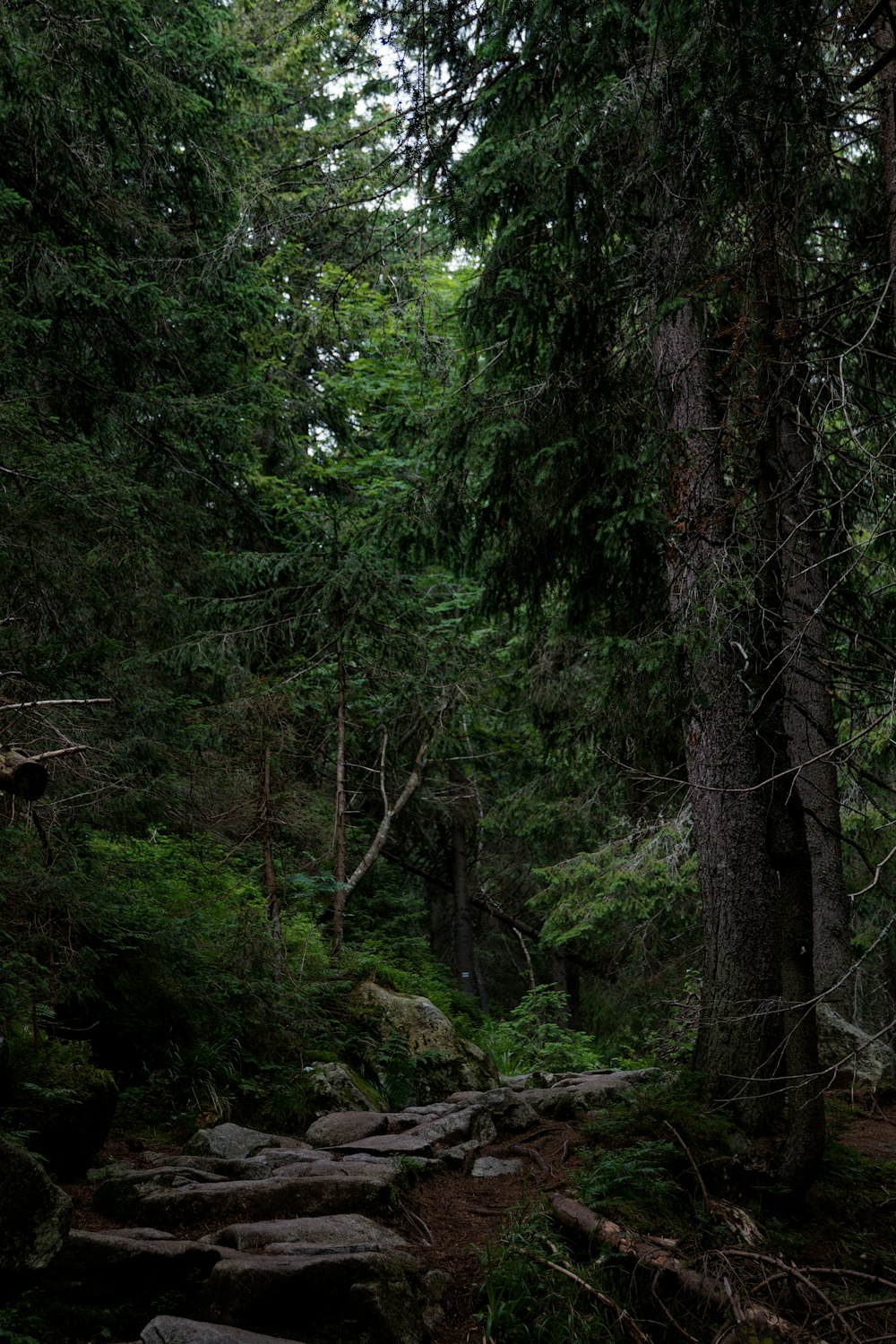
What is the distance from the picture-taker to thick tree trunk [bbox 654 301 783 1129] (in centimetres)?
581

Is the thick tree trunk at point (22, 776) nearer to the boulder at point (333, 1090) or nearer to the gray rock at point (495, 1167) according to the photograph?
the gray rock at point (495, 1167)

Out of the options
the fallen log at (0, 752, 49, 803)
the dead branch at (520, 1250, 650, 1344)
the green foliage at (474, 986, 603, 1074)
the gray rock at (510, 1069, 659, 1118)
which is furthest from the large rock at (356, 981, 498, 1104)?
the fallen log at (0, 752, 49, 803)

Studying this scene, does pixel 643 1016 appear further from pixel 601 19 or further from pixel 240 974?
pixel 601 19

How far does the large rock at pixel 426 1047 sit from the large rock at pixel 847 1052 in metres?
3.12

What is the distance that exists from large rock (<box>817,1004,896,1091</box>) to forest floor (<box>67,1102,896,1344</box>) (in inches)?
73.3

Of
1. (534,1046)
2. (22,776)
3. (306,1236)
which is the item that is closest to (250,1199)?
(306,1236)

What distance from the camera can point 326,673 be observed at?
1230 cm

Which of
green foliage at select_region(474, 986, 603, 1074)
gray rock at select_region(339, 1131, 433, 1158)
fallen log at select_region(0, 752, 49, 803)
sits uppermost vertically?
fallen log at select_region(0, 752, 49, 803)

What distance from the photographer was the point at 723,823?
6.22 metres

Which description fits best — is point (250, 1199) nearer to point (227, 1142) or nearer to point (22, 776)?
point (227, 1142)

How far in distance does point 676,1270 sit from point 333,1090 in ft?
12.1

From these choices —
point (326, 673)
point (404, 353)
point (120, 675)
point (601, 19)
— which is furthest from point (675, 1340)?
point (404, 353)

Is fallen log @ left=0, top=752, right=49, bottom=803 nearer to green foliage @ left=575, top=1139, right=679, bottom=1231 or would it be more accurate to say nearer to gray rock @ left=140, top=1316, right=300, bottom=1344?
gray rock @ left=140, top=1316, right=300, bottom=1344

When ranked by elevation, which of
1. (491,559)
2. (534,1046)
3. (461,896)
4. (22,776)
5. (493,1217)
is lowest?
(534,1046)
